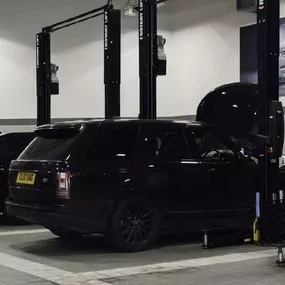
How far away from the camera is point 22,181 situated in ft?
26.8

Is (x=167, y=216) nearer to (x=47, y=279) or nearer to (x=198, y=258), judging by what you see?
(x=198, y=258)

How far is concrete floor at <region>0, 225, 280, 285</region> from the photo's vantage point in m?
6.37

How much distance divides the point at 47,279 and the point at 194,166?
2.84 metres

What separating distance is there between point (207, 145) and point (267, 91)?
1166mm

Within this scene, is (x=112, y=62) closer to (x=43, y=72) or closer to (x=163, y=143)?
(x=43, y=72)

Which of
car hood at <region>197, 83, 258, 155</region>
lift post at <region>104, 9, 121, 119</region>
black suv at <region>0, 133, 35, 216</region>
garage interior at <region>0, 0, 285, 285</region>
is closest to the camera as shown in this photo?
garage interior at <region>0, 0, 285, 285</region>

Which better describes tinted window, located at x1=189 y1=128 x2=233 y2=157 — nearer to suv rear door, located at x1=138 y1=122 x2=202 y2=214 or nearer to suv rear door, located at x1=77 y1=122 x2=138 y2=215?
suv rear door, located at x1=138 y1=122 x2=202 y2=214

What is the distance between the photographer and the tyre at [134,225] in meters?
7.84

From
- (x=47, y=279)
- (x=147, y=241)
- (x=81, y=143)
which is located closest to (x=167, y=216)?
(x=147, y=241)

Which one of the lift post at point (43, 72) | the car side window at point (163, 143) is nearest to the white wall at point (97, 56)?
the lift post at point (43, 72)

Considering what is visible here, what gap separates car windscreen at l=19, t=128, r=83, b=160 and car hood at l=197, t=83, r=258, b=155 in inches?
93.7

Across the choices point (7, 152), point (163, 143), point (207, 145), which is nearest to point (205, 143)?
point (207, 145)

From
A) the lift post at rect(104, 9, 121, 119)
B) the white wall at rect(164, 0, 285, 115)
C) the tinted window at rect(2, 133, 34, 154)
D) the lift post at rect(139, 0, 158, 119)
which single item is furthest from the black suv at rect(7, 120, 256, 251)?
the white wall at rect(164, 0, 285, 115)

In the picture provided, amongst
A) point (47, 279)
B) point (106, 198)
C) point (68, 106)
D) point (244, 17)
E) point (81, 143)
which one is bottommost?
point (47, 279)
